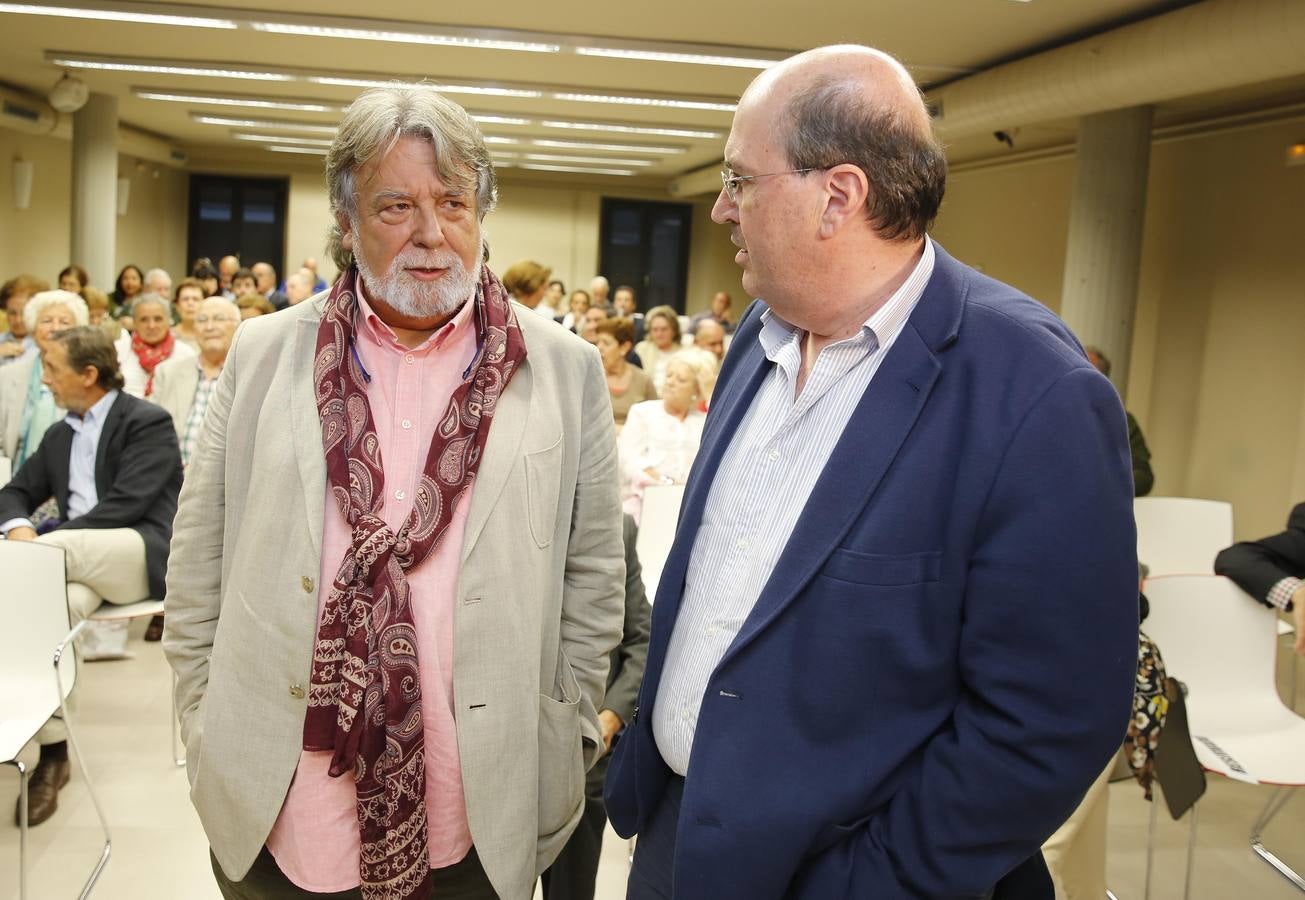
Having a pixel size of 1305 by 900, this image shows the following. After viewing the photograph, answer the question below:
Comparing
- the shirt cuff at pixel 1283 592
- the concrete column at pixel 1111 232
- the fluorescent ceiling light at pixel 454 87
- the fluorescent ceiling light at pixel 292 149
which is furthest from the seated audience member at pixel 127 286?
the shirt cuff at pixel 1283 592

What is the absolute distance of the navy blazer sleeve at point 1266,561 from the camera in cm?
341

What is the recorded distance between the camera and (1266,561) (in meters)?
3.47

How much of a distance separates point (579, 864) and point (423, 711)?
996mm

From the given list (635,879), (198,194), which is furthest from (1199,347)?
(198,194)

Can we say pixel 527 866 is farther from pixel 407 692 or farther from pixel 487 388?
pixel 487 388

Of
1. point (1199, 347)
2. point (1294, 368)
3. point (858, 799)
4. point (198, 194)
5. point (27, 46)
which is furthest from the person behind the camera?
point (198, 194)

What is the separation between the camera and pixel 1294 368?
7824 millimetres

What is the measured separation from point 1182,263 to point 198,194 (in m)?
16.8

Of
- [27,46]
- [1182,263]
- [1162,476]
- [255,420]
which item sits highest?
[27,46]

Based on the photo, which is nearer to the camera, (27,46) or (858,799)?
(858,799)

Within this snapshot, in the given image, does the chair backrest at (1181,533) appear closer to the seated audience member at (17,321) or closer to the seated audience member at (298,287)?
the seated audience member at (17,321)

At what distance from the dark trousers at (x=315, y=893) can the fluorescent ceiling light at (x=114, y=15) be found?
25.8ft

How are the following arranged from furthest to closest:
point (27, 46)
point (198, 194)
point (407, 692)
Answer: point (198, 194) → point (27, 46) → point (407, 692)

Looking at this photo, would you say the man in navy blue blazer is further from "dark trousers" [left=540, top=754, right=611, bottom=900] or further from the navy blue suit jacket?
"dark trousers" [left=540, top=754, right=611, bottom=900]
